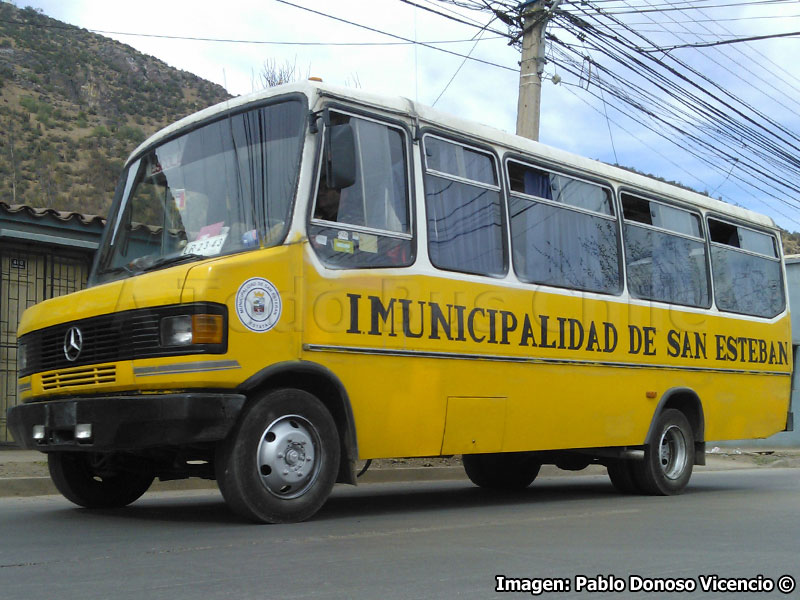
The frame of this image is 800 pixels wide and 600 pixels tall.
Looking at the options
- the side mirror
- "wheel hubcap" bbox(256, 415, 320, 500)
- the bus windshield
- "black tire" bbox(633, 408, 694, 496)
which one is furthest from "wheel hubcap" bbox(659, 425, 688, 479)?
the bus windshield

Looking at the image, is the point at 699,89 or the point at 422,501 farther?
the point at 699,89

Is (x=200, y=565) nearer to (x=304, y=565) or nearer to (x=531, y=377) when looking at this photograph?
(x=304, y=565)

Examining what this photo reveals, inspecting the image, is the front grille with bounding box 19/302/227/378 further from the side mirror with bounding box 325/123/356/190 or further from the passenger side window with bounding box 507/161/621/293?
the passenger side window with bounding box 507/161/621/293

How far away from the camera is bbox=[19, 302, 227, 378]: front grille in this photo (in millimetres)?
5996

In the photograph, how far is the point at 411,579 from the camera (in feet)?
14.8

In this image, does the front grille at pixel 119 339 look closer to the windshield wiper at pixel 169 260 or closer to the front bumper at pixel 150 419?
the front bumper at pixel 150 419

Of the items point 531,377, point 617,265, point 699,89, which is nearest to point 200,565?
point 531,377

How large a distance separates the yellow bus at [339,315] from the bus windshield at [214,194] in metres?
0.02

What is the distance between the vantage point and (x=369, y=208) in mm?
7020

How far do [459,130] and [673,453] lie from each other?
14.3 feet

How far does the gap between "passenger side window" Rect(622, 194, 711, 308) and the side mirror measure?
394 cm

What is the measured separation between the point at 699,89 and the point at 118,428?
42.9 ft

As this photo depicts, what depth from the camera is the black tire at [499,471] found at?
10.4 m

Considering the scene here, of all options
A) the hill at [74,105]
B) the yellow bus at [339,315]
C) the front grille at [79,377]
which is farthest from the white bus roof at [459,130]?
the hill at [74,105]
